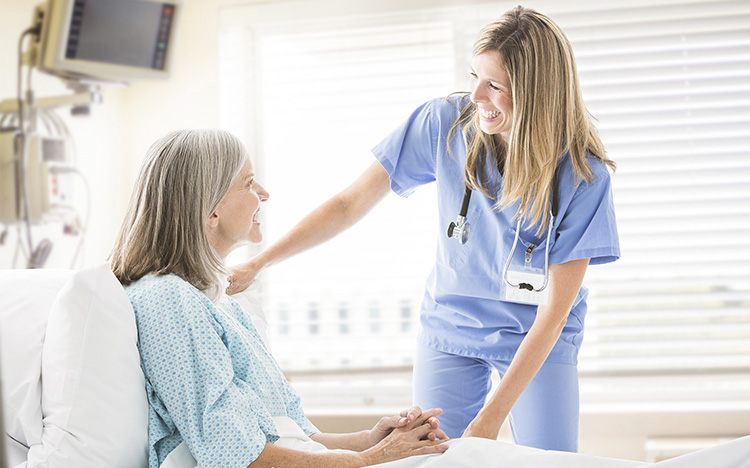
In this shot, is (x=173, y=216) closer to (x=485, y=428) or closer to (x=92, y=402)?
(x=92, y=402)

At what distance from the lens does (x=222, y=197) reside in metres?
1.40

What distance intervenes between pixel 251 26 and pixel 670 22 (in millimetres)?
1727

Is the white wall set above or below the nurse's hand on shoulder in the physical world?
above

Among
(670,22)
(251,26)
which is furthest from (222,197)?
(670,22)

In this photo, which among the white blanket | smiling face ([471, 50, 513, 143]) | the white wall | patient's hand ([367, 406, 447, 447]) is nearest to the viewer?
the white blanket

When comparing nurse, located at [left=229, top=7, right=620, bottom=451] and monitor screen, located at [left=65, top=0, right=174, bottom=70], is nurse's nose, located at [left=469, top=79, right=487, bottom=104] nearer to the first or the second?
nurse, located at [left=229, top=7, right=620, bottom=451]

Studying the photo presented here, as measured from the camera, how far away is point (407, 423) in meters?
1.41

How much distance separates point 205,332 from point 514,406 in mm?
851

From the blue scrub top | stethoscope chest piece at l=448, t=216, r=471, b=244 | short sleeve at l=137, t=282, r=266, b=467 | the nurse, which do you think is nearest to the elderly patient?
short sleeve at l=137, t=282, r=266, b=467

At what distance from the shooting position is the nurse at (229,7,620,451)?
151cm

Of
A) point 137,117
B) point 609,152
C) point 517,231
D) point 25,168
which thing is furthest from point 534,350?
point 137,117

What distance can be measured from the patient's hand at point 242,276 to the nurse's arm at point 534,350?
0.67m

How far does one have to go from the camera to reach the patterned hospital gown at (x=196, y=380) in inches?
46.4

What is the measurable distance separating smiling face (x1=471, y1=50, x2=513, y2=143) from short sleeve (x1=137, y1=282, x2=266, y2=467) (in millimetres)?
788
